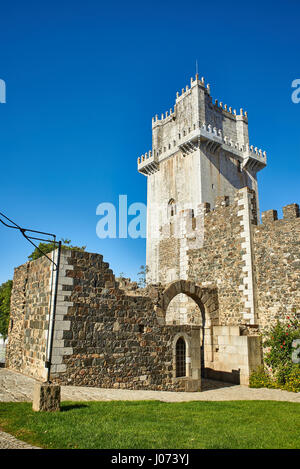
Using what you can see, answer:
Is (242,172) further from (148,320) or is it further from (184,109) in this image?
(148,320)

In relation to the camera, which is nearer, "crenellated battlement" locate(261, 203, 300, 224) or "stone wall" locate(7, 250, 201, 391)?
"stone wall" locate(7, 250, 201, 391)

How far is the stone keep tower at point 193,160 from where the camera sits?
2842cm

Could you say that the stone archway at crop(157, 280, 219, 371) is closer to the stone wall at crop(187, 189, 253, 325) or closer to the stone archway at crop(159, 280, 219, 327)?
the stone archway at crop(159, 280, 219, 327)

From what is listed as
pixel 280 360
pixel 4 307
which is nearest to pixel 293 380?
pixel 280 360

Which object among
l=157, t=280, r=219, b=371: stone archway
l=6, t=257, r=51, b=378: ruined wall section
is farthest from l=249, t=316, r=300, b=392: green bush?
l=6, t=257, r=51, b=378: ruined wall section

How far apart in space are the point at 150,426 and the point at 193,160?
24845mm

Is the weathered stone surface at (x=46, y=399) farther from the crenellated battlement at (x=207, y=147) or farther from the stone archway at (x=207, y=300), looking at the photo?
the crenellated battlement at (x=207, y=147)

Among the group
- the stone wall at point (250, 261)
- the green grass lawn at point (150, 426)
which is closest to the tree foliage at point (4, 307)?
the stone wall at point (250, 261)

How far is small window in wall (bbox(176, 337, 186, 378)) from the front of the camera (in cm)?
1206

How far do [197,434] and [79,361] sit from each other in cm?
498

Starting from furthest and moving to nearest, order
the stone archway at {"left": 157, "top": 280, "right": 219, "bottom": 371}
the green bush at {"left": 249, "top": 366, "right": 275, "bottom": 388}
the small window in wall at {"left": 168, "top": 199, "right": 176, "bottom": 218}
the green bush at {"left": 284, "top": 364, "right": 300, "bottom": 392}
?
1. the small window in wall at {"left": 168, "top": 199, "right": 176, "bottom": 218}
2. the stone archway at {"left": 157, "top": 280, "right": 219, "bottom": 371}
3. the green bush at {"left": 249, "top": 366, "right": 275, "bottom": 388}
4. the green bush at {"left": 284, "top": 364, "right": 300, "bottom": 392}

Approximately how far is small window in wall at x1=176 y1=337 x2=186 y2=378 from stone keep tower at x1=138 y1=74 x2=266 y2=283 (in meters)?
14.3

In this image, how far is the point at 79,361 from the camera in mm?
9781
